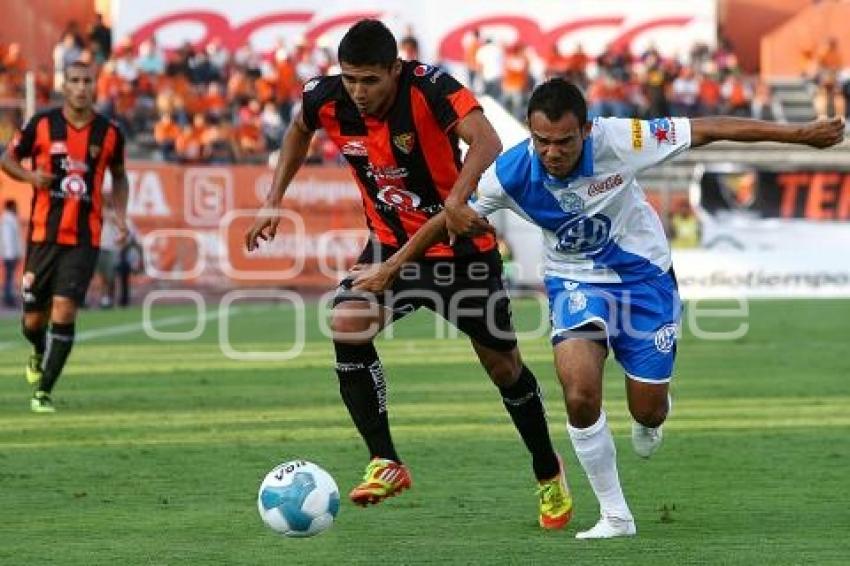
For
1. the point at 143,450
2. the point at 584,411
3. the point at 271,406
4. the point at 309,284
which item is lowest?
the point at 309,284

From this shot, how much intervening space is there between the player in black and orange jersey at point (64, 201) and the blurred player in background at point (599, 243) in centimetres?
609

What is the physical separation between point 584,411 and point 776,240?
2533 cm

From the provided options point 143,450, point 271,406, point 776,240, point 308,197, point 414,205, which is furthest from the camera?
point 308,197

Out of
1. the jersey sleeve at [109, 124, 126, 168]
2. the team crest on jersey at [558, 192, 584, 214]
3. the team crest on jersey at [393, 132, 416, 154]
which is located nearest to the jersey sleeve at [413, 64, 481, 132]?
the team crest on jersey at [393, 132, 416, 154]

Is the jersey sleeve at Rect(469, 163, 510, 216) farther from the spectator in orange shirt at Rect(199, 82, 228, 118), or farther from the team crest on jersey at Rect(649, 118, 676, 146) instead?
the spectator in orange shirt at Rect(199, 82, 228, 118)

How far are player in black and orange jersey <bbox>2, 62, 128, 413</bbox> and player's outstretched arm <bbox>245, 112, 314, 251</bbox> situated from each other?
4925mm

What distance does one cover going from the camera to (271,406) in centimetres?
1446

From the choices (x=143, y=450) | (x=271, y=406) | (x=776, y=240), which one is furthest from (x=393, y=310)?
(x=776, y=240)

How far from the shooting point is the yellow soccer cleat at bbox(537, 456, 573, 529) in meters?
8.37

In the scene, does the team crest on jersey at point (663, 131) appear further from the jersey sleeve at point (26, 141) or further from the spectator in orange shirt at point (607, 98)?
the spectator in orange shirt at point (607, 98)

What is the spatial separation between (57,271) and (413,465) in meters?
4.48

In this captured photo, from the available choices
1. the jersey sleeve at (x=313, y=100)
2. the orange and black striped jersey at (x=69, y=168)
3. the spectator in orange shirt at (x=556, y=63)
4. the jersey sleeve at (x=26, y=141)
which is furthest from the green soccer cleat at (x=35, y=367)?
the spectator in orange shirt at (x=556, y=63)

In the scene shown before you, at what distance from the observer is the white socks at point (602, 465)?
8.05 m

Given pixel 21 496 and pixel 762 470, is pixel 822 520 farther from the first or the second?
pixel 21 496
